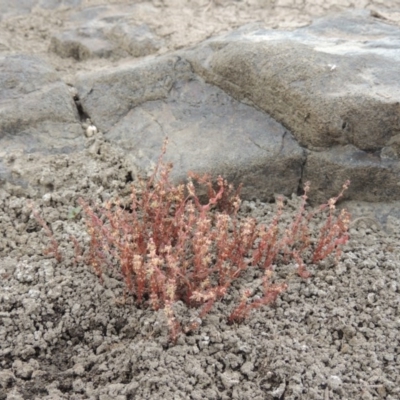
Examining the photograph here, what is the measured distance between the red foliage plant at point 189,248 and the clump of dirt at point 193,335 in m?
0.09

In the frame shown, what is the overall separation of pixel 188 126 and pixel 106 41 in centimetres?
139

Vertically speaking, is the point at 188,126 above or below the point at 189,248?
above

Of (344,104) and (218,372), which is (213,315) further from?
(344,104)

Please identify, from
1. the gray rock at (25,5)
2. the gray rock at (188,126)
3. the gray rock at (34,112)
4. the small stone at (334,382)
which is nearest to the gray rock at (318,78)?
the gray rock at (188,126)

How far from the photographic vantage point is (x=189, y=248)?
3.41 meters

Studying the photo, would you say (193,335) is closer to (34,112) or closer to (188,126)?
(188,126)

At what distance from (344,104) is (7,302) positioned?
2.27 meters

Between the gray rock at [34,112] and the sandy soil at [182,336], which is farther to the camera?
the gray rock at [34,112]

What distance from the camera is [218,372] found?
2.77 m

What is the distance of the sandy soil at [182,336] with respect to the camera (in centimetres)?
271

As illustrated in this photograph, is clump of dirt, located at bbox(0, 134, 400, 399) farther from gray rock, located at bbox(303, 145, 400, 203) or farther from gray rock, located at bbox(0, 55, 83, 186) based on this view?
gray rock, located at bbox(0, 55, 83, 186)

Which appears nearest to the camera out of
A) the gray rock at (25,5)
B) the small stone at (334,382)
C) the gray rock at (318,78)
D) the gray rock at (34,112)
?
the small stone at (334,382)

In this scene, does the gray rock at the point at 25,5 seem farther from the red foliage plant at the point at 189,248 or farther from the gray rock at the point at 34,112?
the red foliage plant at the point at 189,248

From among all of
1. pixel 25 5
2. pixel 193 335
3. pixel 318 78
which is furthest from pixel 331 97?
pixel 25 5
